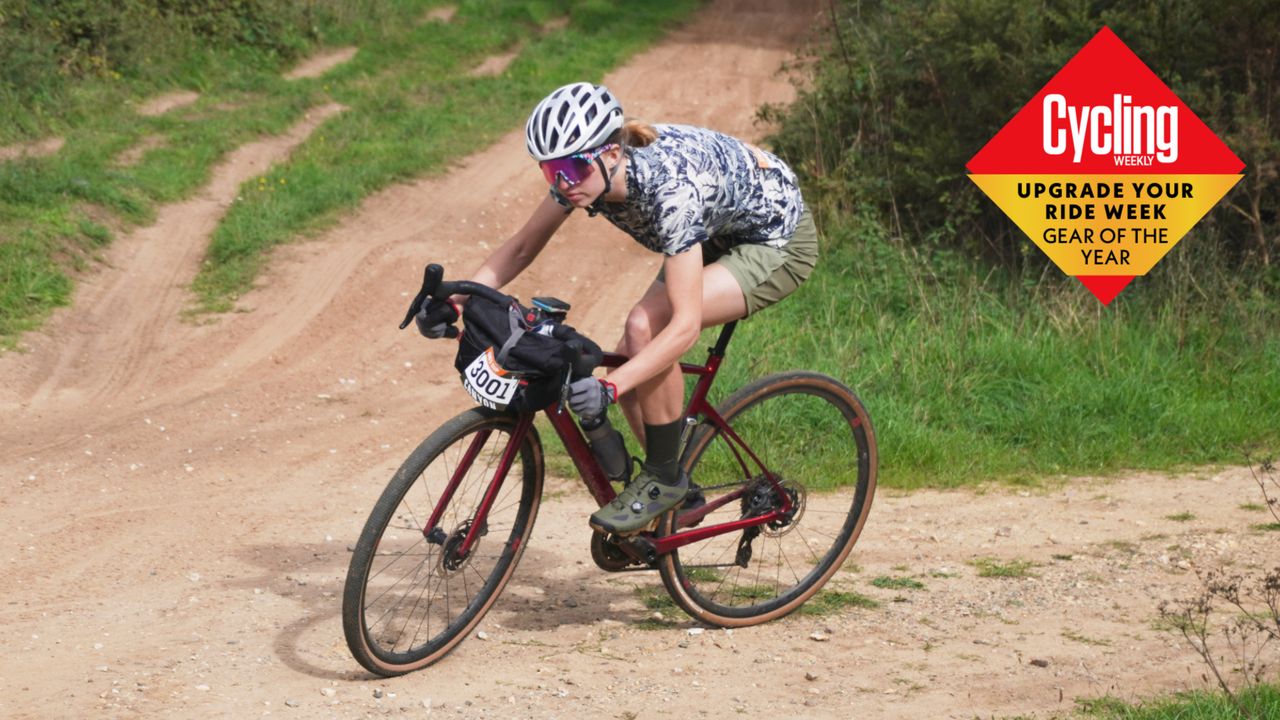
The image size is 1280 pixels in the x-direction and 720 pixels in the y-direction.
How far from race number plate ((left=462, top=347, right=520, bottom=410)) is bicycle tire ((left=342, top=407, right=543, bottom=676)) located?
125 millimetres

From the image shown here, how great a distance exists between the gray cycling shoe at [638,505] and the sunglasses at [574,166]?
3.56ft

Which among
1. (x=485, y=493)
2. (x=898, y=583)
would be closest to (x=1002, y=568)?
(x=898, y=583)

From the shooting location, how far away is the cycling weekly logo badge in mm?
9648

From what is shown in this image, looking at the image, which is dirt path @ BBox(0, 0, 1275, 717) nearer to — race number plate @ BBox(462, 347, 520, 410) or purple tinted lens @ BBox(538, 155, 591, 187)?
race number plate @ BBox(462, 347, 520, 410)

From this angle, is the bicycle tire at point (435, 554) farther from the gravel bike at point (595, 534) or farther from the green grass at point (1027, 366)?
the green grass at point (1027, 366)

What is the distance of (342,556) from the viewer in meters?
5.93

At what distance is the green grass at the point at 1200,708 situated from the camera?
158 inches

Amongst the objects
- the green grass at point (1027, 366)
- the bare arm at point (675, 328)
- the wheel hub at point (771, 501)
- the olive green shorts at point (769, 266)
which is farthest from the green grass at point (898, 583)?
the bare arm at point (675, 328)

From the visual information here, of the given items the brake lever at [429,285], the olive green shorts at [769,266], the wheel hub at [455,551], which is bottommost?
the wheel hub at [455,551]

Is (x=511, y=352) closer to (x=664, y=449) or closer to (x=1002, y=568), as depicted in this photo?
(x=664, y=449)

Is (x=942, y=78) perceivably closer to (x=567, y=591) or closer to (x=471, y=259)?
(x=471, y=259)

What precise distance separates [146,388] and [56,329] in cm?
112

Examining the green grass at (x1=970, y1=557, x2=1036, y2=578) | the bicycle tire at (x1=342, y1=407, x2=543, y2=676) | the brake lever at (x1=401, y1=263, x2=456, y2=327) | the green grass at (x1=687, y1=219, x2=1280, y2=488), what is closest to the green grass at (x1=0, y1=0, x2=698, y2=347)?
the green grass at (x1=687, y1=219, x2=1280, y2=488)

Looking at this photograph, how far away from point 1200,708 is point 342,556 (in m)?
3.40
